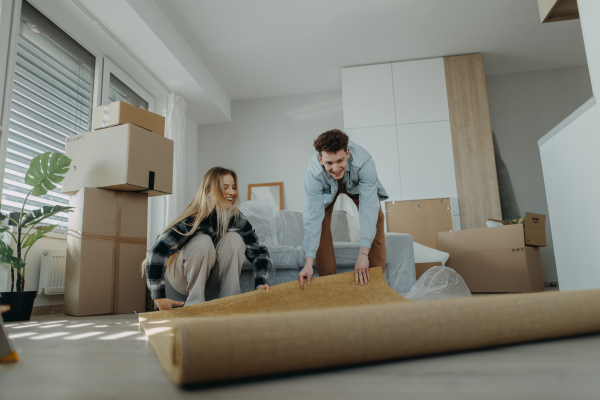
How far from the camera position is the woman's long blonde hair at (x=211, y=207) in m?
1.72

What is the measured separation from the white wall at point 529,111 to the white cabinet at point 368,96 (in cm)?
127

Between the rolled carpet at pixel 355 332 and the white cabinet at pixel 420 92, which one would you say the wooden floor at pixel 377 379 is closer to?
the rolled carpet at pixel 355 332

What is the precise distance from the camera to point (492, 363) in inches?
21.7

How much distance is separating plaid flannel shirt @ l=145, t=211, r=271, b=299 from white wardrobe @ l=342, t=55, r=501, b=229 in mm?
2488

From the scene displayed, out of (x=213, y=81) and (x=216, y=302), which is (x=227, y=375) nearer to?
(x=216, y=302)

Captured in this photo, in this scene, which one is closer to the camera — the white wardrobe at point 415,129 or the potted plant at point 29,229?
the potted plant at point 29,229

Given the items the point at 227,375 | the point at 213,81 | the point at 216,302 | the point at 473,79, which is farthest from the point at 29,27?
the point at 473,79

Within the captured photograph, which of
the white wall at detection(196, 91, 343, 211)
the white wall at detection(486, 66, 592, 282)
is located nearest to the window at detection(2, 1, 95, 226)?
the white wall at detection(196, 91, 343, 211)

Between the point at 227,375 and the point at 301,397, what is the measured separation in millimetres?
93

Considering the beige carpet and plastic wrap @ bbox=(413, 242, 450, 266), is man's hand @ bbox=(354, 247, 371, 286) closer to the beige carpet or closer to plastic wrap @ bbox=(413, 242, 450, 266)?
the beige carpet

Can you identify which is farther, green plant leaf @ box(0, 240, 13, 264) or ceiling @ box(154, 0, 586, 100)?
ceiling @ box(154, 0, 586, 100)

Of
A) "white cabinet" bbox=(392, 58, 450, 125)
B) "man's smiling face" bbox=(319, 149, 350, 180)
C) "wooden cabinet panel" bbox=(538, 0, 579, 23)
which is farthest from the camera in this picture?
"white cabinet" bbox=(392, 58, 450, 125)

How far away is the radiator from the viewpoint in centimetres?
225

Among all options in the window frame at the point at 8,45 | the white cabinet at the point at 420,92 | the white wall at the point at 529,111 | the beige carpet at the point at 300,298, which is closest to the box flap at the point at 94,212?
the window frame at the point at 8,45
